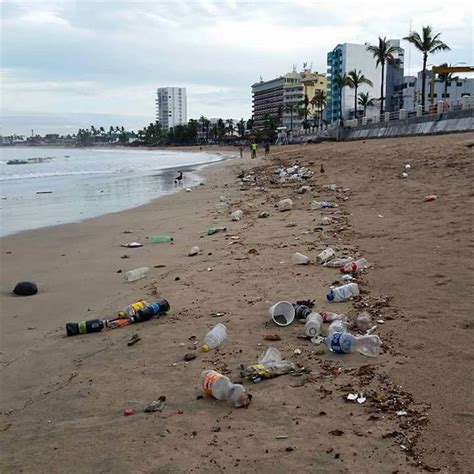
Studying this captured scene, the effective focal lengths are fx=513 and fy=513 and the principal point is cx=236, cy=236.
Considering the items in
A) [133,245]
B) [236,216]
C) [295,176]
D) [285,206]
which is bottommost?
[133,245]

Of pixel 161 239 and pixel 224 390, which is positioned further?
pixel 161 239

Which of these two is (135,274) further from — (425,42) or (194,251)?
(425,42)

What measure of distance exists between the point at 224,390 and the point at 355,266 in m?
3.07

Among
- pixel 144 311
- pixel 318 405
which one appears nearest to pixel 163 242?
pixel 144 311

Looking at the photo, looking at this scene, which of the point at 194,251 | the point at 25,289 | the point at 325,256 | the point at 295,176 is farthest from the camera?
the point at 295,176

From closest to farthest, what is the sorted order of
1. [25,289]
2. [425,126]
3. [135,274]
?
[25,289]
[135,274]
[425,126]

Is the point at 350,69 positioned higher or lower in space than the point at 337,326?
higher

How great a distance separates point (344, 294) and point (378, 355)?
1.37m

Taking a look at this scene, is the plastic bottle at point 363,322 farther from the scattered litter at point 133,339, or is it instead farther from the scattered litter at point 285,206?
the scattered litter at point 285,206

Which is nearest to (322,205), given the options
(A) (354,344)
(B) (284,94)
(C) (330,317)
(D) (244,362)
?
(C) (330,317)

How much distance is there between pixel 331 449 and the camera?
2.72 metres

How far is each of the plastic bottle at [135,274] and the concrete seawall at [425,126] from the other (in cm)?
1964

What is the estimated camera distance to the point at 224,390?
132 inches

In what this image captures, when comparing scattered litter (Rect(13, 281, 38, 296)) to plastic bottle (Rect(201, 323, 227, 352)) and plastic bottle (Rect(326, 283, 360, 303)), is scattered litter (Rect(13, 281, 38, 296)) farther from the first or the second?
plastic bottle (Rect(326, 283, 360, 303))
